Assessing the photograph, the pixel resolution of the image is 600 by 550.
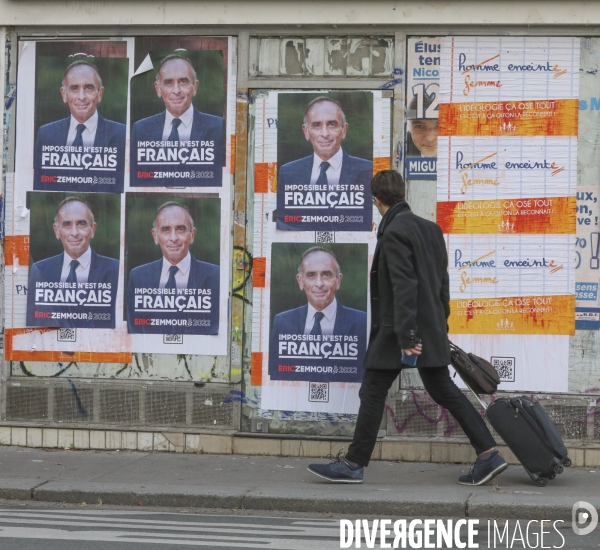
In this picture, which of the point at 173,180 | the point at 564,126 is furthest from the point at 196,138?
the point at 564,126

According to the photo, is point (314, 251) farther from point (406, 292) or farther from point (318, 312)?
point (406, 292)

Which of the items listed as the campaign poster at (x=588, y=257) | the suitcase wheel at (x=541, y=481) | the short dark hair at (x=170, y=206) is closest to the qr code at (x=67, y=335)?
the short dark hair at (x=170, y=206)

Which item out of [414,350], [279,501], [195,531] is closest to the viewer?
[195,531]

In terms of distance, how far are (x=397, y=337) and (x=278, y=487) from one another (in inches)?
50.1

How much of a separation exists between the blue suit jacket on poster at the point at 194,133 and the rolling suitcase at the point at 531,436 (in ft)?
9.43

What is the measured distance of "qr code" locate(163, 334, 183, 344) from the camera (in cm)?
837

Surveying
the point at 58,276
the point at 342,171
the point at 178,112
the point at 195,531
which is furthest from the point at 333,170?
the point at 195,531

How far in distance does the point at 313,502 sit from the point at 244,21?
378 centimetres

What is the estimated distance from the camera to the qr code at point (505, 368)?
26.2 ft

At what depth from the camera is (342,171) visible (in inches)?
322

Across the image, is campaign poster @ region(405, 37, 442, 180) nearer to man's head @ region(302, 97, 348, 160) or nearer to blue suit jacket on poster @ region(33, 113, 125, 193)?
man's head @ region(302, 97, 348, 160)

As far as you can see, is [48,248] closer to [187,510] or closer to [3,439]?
[3,439]

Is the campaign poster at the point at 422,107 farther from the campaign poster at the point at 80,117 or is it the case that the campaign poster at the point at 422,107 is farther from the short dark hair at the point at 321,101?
the campaign poster at the point at 80,117

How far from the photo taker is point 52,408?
8.51 m
